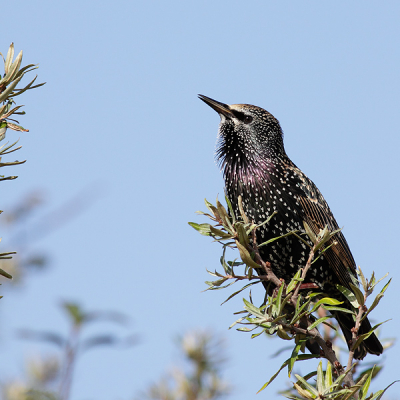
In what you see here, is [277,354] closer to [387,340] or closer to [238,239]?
[238,239]

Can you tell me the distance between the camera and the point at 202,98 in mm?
4992

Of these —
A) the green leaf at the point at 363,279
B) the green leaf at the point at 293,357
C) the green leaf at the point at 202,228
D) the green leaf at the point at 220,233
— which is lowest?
the green leaf at the point at 293,357

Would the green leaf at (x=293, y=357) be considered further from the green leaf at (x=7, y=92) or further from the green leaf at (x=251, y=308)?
the green leaf at (x=7, y=92)

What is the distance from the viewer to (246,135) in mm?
4965

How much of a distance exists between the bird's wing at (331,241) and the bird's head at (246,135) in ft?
1.64

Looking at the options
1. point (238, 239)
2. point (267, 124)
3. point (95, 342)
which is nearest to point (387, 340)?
point (238, 239)

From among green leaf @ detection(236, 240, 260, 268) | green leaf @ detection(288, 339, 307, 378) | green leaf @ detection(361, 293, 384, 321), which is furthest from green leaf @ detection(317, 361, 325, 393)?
green leaf @ detection(236, 240, 260, 268)

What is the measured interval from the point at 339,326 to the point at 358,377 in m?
1.43

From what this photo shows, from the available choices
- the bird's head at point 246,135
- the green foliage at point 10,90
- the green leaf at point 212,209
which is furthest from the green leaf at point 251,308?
the bird's head at point 246,135

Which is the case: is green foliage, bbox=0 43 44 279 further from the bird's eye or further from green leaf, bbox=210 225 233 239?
the bird's eye

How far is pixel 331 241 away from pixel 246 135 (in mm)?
1153

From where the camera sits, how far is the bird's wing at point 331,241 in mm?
4480

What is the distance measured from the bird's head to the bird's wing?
500mm

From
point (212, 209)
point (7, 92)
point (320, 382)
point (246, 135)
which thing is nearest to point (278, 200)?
point (246, 135)
